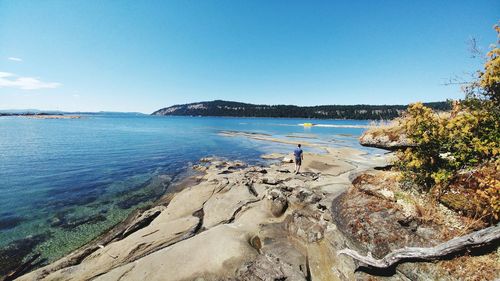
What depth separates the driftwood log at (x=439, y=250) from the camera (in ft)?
20.0

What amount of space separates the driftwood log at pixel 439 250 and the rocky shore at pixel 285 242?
24cm

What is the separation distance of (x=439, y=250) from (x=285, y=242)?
5.28 meters

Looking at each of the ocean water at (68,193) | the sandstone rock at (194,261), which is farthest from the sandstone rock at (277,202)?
the ocean water at (68,193)

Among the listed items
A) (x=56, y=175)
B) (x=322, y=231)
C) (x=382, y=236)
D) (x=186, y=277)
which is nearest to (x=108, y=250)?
(x=186, y=277)

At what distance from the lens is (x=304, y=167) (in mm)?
26734

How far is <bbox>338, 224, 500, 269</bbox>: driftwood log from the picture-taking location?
241 inches

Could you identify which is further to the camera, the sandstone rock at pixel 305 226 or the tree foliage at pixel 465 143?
the sandstone rock at pixel 305 226

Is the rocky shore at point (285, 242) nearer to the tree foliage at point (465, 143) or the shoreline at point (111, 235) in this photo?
the shoreline at point (111, 235)

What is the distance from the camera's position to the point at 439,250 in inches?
258

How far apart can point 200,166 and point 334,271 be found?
73.8ft

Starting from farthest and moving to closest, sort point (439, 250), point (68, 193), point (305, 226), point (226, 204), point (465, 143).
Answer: point (68, 193) < point (226, 204) < point (305, 226) < point (465, 143) < point (439, 250)

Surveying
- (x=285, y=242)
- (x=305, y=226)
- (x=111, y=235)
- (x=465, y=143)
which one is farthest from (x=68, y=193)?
(x=465, y=143)

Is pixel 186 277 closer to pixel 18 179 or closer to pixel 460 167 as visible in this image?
pixel 460 167

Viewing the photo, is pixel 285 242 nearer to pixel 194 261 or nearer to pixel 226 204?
pixel 194 261
